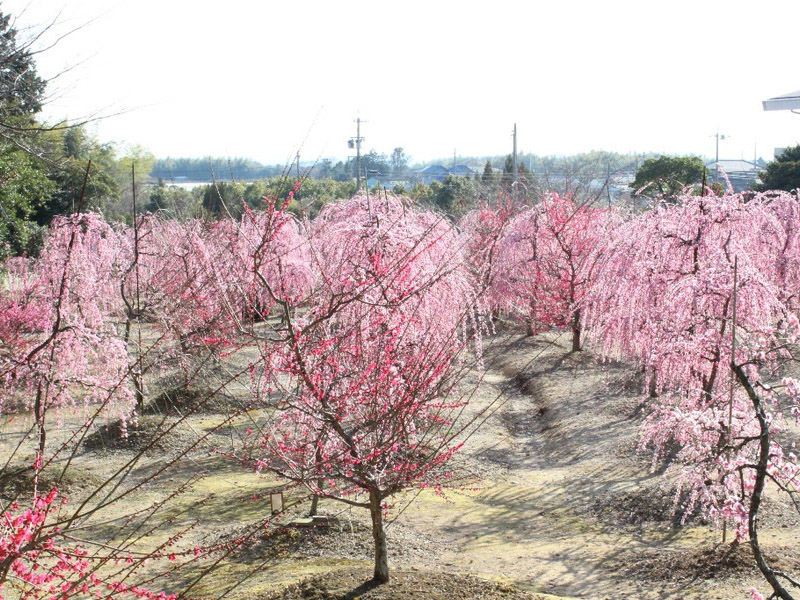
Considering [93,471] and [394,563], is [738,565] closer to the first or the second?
[394,563]

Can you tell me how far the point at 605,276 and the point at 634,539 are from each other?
363 centimetres

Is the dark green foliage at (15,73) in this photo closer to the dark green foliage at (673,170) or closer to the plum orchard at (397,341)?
the plum orchard at (397,341)

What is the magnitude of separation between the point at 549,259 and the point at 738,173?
1821 cm

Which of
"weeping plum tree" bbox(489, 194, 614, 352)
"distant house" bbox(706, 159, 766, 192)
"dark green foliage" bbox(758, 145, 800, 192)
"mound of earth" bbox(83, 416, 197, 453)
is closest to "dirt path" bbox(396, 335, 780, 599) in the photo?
"weeping plum tree" bbox(489, 194, 614, 352)

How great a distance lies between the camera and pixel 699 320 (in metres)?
8.27

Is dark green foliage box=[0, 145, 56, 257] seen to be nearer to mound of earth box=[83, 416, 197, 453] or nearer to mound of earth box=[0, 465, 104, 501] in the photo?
mound of earth box=[83, 416, 197, 453]

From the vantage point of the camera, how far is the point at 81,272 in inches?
423

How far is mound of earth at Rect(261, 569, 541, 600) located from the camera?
5.38 m

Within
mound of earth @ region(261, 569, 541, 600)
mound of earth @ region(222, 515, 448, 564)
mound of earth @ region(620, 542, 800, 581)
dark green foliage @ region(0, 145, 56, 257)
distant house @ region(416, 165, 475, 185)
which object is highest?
distant house @ region(416, 165, 475, 185)

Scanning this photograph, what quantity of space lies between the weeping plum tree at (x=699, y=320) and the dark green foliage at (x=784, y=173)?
1772cm

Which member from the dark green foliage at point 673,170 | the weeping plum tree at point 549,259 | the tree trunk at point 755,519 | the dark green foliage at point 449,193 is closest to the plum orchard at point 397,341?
the tree trunk at point 755,519

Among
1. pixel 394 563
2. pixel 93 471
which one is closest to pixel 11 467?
pixel 93 471

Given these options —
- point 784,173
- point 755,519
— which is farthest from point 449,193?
point 755,519

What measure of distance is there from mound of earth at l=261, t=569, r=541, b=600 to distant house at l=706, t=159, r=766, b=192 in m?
6.23
